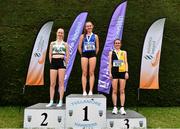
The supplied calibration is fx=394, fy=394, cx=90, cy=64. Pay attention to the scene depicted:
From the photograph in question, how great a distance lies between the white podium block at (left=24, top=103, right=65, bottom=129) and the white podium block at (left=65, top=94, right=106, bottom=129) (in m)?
0.26

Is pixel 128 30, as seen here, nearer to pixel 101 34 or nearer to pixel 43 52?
pixel 101 34

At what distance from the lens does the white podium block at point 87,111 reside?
6.96 metres

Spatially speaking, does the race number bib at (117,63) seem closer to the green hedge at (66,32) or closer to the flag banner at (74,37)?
the flag banner at (74,37)

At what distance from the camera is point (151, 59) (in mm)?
8750

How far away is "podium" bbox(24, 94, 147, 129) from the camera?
22.9ft

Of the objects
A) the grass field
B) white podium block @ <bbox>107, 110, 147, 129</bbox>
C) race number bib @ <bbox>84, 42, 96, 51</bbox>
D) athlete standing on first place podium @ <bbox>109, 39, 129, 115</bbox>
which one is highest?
race number bib @ <bbox>84, 42, 96, 51</bbox>

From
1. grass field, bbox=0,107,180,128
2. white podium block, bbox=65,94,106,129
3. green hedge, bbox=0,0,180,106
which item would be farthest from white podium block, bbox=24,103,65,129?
green hedge, bbox=0,0,180,106

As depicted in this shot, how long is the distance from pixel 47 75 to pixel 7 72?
3.17 feet

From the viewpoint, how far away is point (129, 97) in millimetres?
9508

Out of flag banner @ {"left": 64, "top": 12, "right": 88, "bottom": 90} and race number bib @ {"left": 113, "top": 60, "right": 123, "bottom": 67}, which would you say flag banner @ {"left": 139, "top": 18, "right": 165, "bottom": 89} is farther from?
flag banner @ {"left": 64, "top": 12, "right": 88, "bottom": 90}

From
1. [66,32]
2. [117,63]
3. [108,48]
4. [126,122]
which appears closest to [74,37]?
[66,32]

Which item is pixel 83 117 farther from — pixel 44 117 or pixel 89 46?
pixel 89 46

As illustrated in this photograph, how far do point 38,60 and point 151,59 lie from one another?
8.36 ft

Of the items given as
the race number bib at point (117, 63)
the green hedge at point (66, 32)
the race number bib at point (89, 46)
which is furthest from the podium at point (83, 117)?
the green hedge at point (66, 32)
